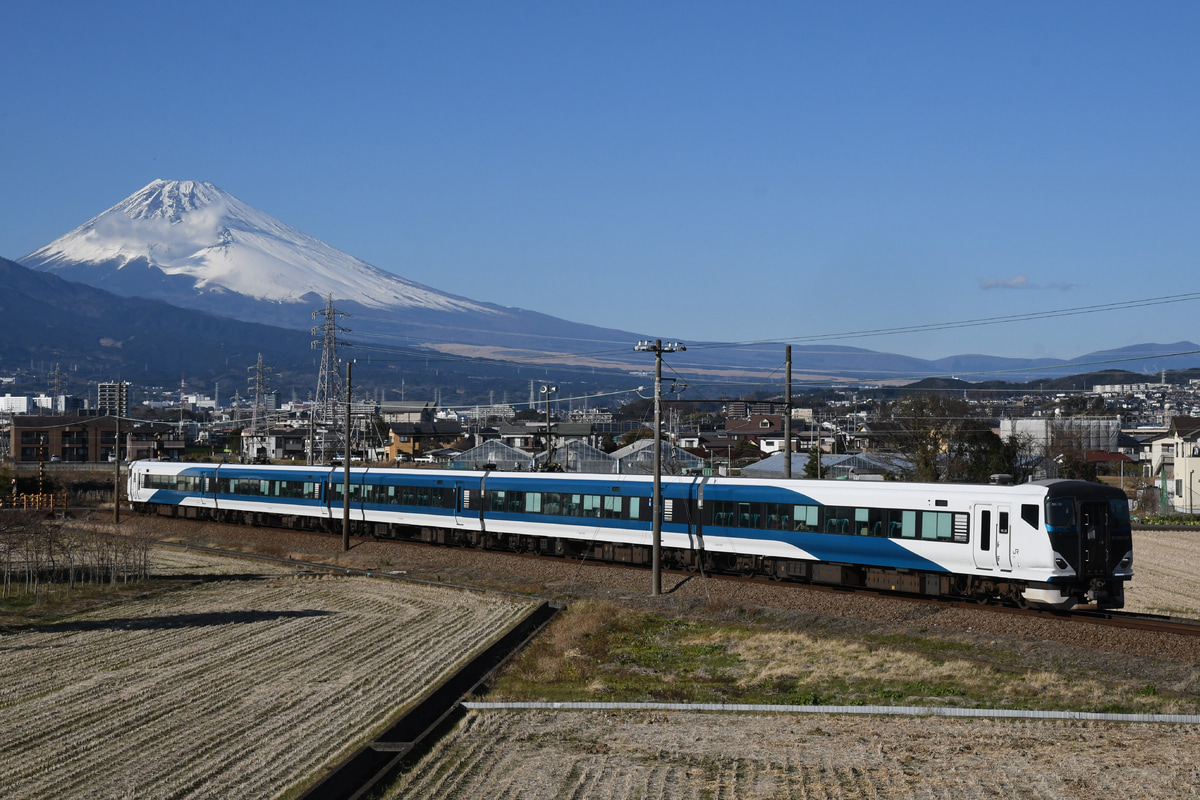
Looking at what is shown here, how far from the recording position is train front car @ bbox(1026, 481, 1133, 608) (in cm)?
2244

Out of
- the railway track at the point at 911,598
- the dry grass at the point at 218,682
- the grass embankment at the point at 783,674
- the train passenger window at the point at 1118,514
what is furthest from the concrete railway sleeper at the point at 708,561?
the dry grass at the point at 218,682

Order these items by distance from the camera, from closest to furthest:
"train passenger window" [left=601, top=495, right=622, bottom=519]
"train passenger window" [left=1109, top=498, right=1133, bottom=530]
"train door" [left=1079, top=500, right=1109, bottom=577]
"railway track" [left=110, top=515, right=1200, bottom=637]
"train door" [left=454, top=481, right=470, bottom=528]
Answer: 1. "railway track" [left=110, top=515, right=1200, bottom=637]
2. "train door" [left=1079, top=500, right=1109, bottom=577]
3. "train passenger window" [left=1109, top=498, right=1133, bottom=530]
4. "train passenger window" [left=601, top=495, right=622, bottom=519]
5. "train door" [left=454, top=481, right=470, bottom=528]

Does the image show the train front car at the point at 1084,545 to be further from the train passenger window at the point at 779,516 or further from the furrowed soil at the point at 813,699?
the train passenger window at the point at 779,516

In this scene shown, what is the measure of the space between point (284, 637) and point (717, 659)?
29.5 feet

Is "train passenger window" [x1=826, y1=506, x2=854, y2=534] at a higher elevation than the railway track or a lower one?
higher

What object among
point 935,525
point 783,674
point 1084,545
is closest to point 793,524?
point 935,525

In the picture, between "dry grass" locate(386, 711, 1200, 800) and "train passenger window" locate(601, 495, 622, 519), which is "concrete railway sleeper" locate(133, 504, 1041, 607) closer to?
"train passenger window" locate(601, 495, 622, 519)

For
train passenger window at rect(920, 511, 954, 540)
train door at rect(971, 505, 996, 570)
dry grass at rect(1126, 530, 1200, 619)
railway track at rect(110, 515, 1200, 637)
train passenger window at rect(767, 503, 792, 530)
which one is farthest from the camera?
dry grass at rect(1126, 530, 1200, 619)

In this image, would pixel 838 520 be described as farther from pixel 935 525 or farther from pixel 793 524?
pixel 935 525

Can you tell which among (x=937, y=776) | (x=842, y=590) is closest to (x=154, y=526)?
(x=842, y=590)

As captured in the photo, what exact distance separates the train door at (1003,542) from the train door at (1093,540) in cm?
136

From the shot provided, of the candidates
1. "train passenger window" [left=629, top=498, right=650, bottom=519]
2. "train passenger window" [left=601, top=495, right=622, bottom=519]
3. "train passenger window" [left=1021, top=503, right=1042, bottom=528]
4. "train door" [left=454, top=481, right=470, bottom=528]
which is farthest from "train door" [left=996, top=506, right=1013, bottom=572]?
"train door" [left=454, top=481, right=470, bottom=528]

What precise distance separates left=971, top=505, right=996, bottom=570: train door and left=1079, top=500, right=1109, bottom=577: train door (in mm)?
1725

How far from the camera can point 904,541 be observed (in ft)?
84.1
